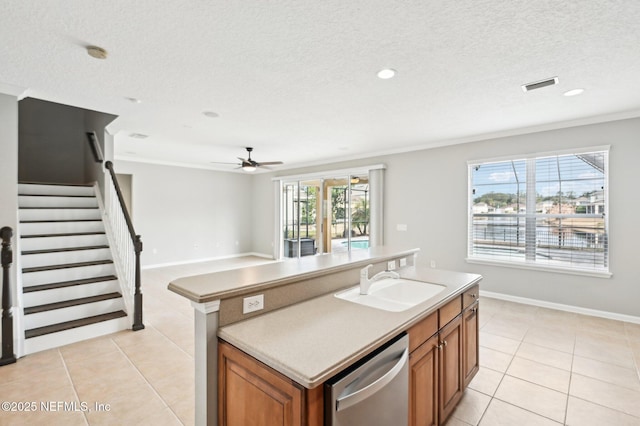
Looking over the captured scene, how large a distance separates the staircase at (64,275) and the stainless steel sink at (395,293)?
2.98 m

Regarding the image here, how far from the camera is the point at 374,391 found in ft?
3.93

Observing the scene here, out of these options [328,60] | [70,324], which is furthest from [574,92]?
[70,324]

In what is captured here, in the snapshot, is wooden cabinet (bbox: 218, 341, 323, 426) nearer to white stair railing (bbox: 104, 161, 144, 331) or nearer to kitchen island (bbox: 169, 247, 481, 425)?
kitchen island (bbox: 169, 247, 481, 425)

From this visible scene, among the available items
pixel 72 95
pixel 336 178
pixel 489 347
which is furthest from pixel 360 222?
pixel 72 95

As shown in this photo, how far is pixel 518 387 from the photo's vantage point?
240 cm

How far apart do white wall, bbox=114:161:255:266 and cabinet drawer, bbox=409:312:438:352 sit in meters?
6.99

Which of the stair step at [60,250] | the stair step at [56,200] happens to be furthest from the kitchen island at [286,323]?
the stair step at [56,200]

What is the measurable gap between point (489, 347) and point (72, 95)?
5.17 metres

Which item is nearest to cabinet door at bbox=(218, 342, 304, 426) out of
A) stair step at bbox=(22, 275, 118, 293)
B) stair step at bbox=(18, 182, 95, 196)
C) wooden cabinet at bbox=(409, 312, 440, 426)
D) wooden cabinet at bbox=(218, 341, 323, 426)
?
wooden cabinet at bbox=(218, 341, 323, 426)

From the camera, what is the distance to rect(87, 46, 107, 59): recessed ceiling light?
226 centimetres

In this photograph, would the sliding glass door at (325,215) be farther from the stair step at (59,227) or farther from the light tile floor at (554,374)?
the stair step at (59,227)

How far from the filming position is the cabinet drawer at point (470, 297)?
7.06 ft

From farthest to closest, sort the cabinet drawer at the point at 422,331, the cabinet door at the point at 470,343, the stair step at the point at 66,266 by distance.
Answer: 1. the stair step at the point at 66,266
2. the cabinet door at the point at 470,343
3. the cabinet drawer at the point at 422,331

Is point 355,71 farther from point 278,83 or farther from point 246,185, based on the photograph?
point 246,185
